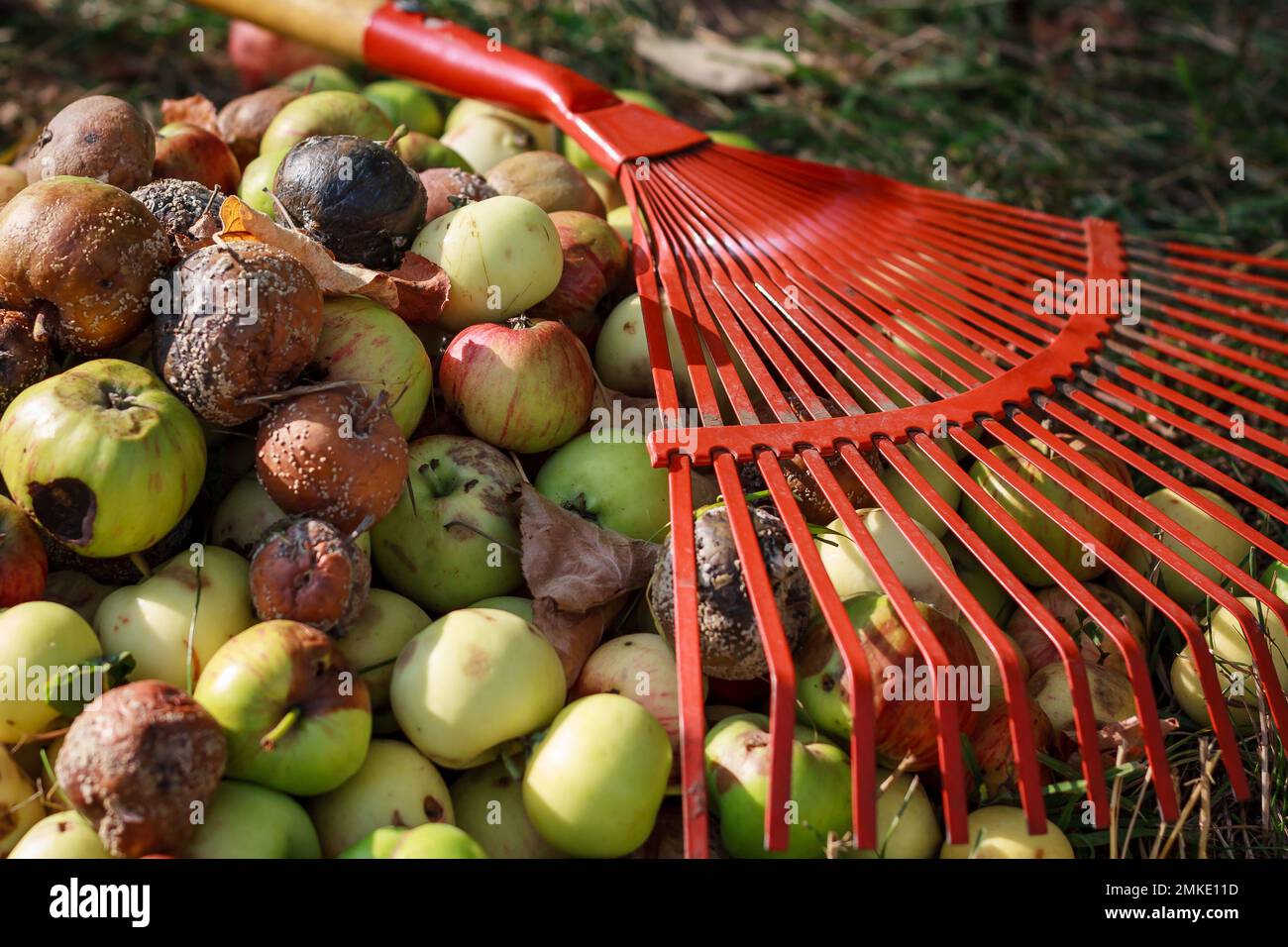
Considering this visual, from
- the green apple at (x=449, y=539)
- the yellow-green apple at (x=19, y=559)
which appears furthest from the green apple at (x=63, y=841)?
the green apple at (x=449, y=539)

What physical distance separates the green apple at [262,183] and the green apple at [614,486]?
709 millimetres

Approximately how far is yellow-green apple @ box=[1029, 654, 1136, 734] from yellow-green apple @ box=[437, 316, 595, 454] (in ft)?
2.90

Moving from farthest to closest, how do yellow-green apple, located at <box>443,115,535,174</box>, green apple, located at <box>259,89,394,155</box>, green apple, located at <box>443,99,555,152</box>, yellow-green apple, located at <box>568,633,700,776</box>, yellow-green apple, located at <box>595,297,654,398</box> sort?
green apple, located at <box>443,99,555,152</box> < yellow-green apple, located at <box>443,115,535,174</box> < green apple, located at <box>259,89,394,155</box> < yellow-green apple, located at <box>595,297,654,398</box> < yellow-green apple, located at <box>568,633,700,776</box>

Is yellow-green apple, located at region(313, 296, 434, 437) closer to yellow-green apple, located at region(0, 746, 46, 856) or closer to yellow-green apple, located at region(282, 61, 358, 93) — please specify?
yellow-green apple, located at region(0, 746, 46, 856)

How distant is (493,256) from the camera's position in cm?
204

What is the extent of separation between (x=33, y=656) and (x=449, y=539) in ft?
1.98

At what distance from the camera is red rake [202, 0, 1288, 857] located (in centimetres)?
154

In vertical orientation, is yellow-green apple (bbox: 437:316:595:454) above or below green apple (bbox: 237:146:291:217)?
below

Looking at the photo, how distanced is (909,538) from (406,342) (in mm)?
838

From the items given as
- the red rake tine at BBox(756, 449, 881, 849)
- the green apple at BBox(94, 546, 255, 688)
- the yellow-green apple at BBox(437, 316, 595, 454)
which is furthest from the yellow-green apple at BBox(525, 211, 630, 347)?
the green apple at BBox(94, 546, 255, 688)

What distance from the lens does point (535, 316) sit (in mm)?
2234

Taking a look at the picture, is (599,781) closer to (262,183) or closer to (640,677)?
(640,677)

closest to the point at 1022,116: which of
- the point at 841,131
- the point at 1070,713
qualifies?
the point at 841,131
